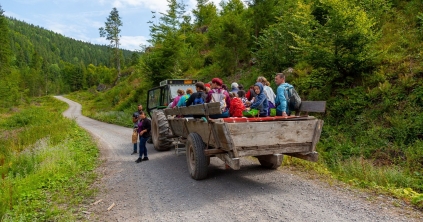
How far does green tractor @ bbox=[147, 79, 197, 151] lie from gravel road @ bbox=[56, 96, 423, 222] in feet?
7.77

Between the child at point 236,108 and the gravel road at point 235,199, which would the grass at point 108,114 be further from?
the child at point 236,108

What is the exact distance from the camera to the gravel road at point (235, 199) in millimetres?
4352

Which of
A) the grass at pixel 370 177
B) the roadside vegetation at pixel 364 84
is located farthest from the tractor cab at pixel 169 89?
the grass at pixel 370 177

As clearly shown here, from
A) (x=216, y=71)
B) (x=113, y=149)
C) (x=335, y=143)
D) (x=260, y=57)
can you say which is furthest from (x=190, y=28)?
(x=335, y=143)

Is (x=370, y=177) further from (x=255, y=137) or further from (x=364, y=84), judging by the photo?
(x=364, y=84)

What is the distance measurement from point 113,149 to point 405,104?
33.5 ft

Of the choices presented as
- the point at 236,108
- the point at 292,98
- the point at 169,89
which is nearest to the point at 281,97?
the point at 292,98

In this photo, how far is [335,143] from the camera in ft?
29.5

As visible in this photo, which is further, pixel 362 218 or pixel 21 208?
pixel 21 208

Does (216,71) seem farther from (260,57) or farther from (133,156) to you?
(133,156)

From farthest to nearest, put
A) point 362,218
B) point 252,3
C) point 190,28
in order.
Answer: point 190,28, point 252,3, point 362,218

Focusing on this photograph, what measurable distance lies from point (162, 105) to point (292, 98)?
633 cm

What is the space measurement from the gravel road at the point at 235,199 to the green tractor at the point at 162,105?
7.77ft

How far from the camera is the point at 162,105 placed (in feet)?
37.6
